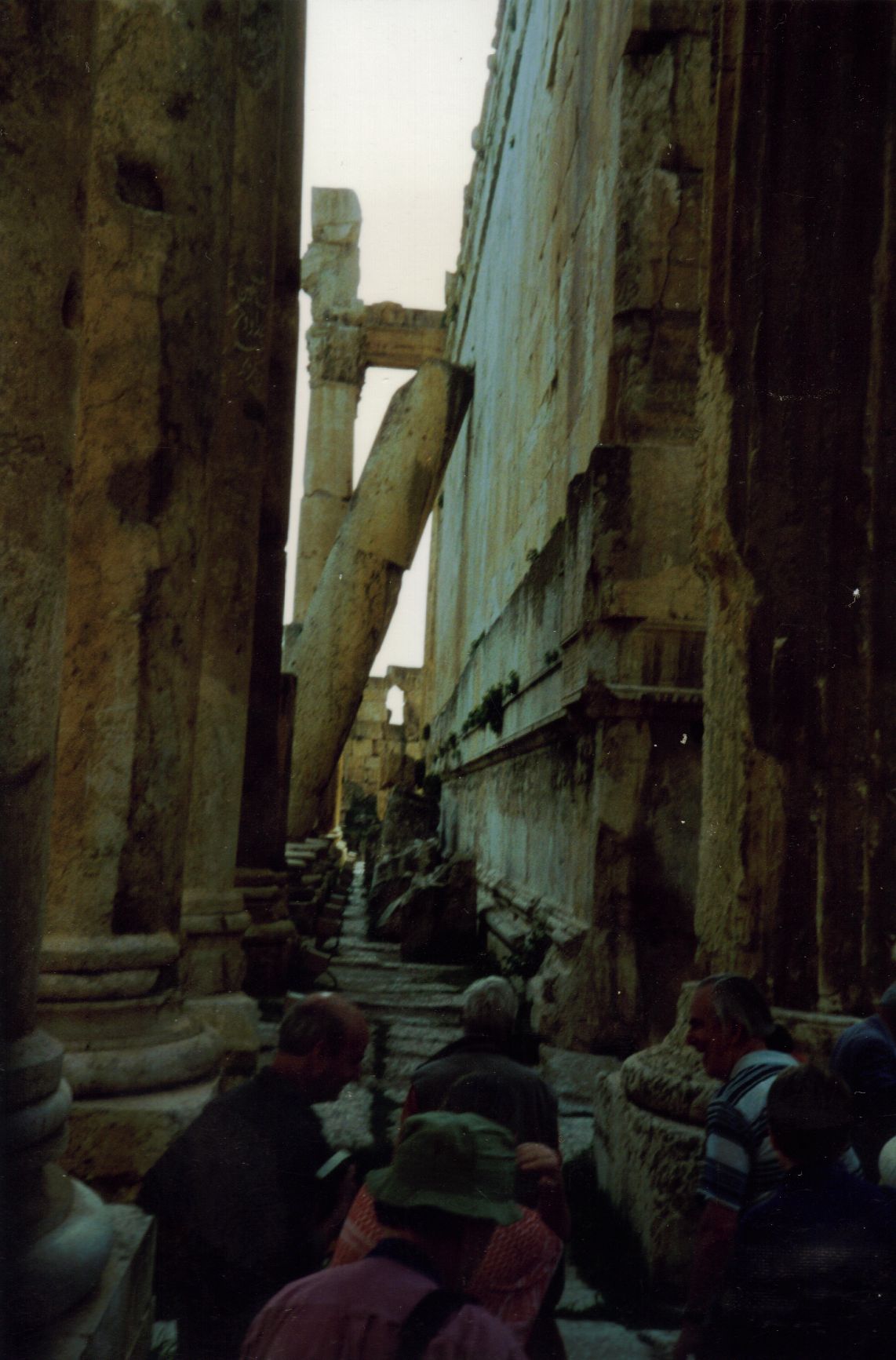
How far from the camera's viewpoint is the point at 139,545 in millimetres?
3000

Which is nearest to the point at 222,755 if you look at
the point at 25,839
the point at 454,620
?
the point at 25,839

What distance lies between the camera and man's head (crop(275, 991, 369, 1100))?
2.21 metres

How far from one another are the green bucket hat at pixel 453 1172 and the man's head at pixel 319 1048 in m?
0.55

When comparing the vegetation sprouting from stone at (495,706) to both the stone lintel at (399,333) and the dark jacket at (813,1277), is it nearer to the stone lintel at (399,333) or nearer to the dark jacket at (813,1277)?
the dark jacket at (813,1277)

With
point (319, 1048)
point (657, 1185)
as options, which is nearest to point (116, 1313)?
point (319, 1048)

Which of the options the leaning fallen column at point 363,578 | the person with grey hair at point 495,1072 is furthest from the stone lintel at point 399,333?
the person with grey hair at point 495,1072

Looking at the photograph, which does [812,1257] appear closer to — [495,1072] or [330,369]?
[495,1072]

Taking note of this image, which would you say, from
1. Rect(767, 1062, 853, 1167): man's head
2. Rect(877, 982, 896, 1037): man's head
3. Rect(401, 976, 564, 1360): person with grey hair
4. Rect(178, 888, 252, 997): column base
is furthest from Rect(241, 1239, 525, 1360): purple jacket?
Rect(178, 888, 252, 997): column base

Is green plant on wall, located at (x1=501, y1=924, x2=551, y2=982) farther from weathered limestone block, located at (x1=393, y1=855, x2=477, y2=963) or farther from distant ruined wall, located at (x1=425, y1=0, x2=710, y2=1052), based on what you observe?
weathered limestone block, located at (x1=393, y1=855, x2=477, y2=963)

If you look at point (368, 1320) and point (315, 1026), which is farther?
point (315, 1026)

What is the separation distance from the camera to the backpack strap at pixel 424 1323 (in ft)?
4.51

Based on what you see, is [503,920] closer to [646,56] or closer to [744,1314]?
[646,56]

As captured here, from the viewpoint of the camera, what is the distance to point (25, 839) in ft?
5.86

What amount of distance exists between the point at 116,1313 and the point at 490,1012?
1.12m
